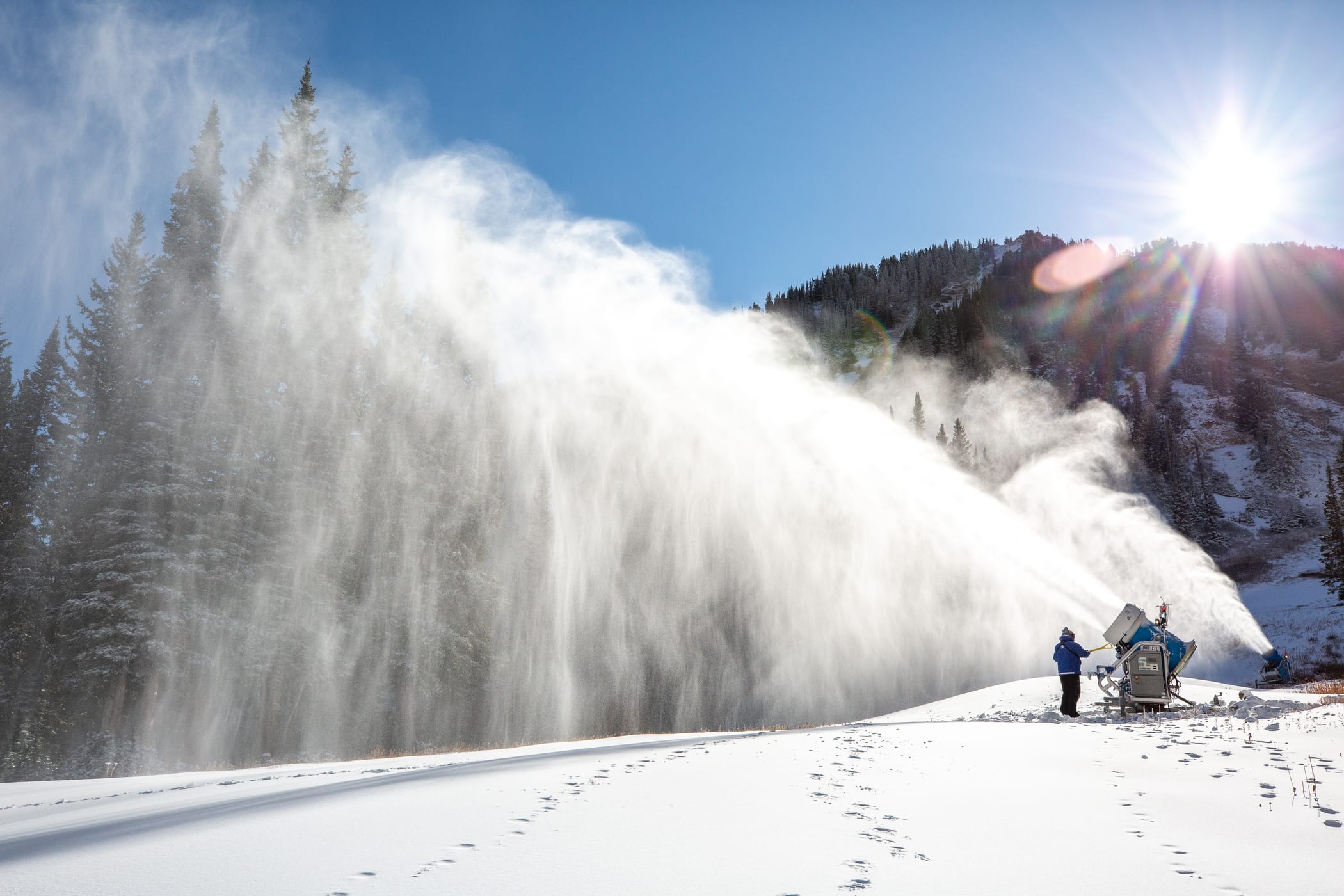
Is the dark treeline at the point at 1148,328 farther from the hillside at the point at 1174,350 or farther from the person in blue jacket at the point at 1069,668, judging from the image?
the person in blue jacket at the point at 1069,668

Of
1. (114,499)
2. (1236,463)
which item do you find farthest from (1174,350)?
(114,499)

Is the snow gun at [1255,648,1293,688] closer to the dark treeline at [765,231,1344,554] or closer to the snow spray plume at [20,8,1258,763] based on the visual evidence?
the snow spray plume at [20,8,1258,763]

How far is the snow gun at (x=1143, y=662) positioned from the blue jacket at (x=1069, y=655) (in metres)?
0.46

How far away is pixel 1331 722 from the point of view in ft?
33.0

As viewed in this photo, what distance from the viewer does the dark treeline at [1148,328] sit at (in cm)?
9469

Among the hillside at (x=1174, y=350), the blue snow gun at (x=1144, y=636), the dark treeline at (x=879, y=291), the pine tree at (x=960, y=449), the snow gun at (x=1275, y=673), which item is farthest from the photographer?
the dark treeline at (x=879, y=291)

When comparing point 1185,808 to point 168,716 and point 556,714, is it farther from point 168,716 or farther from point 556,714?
point 556,714

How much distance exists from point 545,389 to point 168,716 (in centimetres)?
4176

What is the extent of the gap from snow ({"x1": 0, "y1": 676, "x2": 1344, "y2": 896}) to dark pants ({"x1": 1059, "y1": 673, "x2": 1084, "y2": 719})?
5.28 meters

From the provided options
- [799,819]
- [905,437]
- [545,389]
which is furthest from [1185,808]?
[905,437]

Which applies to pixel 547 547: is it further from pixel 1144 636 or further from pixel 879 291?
pixel 879 291

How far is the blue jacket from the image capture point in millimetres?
→ 16062

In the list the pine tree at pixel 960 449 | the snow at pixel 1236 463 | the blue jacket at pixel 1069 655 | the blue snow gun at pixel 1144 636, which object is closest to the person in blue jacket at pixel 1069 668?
the blue jacket at pixel 1069 655

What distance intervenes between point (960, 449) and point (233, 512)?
5832 cm
